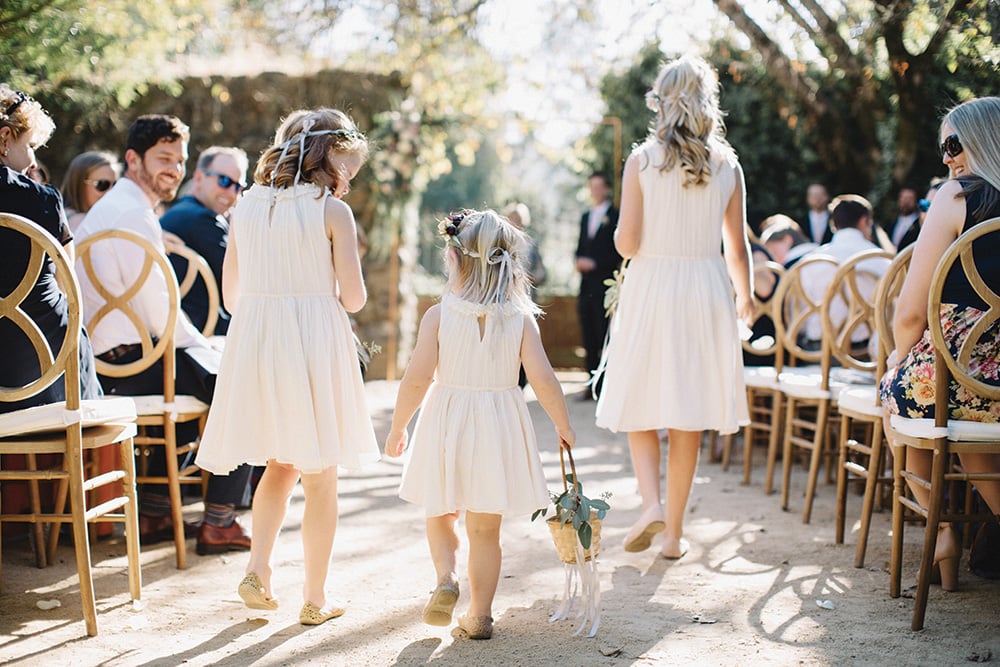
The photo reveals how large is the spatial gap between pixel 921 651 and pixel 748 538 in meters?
1.44

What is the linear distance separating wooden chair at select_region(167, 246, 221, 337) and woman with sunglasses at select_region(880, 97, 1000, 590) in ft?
9.35

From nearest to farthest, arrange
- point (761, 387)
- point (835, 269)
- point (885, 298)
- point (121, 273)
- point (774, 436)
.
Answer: point (885, 298) < point (121, 273) < point (774, 436) < point (761, 387) < point (835, 269)

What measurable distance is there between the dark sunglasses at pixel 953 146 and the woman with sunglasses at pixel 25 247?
9.72ft

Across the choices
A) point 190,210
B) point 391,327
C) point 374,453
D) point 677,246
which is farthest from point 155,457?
point 391,327

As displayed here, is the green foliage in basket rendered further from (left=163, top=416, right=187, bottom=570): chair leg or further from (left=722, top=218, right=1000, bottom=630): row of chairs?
(left=163, top=416, right=187, bottom=570): chair leg

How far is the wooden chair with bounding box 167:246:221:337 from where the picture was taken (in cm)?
427

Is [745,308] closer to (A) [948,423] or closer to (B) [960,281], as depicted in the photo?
(B) [960,281]

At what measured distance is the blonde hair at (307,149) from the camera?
312 centimetres

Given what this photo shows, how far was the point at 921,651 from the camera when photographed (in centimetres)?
290

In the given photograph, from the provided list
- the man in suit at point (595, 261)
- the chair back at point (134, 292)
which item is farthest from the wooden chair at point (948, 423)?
the man in suit at point (595, 261)

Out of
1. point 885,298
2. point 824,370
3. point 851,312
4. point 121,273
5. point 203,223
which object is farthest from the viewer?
point 851,312

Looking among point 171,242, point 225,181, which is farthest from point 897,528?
point 171,242

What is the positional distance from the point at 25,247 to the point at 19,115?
477 mm

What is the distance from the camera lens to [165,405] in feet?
12.6
